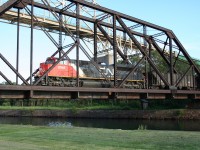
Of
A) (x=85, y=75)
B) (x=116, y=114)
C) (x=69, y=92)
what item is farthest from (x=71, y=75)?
(x=116, y=114)

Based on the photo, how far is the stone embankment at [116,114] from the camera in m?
59.2

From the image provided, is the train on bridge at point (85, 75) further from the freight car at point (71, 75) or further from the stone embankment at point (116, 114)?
the stone embankment at point (116, 114)

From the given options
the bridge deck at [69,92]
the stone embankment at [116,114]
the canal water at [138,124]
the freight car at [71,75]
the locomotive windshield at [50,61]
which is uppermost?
the locomotive windshield at [50,61]

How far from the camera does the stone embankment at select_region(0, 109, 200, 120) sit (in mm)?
59156

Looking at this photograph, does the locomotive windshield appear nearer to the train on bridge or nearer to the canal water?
the train on bridge

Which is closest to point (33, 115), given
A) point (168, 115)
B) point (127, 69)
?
point (168, 115)

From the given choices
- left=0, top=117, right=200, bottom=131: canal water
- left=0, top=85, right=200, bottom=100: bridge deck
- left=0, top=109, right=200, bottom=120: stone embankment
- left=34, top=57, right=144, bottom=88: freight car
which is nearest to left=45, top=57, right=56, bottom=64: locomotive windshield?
left=34, top=57, right=144, bottom=88: freight car

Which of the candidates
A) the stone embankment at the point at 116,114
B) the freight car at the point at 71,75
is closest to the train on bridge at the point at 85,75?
the freight car at the point at 71,75

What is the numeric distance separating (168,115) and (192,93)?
1455cm

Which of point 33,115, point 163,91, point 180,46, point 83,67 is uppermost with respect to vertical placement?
point 180,46

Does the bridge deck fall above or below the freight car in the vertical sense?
below

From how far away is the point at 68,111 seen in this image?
249 feet

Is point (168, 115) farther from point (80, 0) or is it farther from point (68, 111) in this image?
point (80, 0)

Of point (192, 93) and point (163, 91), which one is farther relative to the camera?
point (192, 93)
